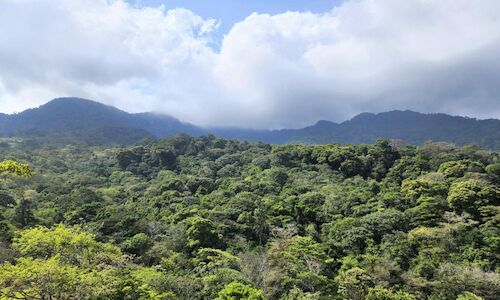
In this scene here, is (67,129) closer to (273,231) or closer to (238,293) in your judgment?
(273,231)

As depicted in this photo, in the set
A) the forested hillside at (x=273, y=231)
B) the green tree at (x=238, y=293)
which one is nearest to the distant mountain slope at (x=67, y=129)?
the forested hillside at (x=273, y=231)

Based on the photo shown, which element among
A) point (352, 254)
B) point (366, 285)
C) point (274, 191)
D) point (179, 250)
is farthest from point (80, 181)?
point (366, 285)

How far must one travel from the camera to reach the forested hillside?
2181 centimetres

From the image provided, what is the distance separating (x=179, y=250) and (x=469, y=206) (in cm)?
2646

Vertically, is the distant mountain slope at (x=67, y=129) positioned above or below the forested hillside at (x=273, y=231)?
above

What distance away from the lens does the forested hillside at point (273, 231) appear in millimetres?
21812

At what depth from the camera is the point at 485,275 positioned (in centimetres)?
2802

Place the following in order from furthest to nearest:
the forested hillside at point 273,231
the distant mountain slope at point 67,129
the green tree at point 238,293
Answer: the distant mountain slope at point 67,129 < the forested hillside at point 273,231 < the green tree at point 238,293

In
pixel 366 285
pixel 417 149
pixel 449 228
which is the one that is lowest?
pixel 366 285

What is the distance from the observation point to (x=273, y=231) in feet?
134

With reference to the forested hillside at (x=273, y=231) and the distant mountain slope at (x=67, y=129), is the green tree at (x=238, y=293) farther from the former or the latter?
the distant mountain slope at (x=67, y=129)

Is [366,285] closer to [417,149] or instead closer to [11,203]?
[11,203]

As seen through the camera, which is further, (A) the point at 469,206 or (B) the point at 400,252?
(A) the point at 469,206

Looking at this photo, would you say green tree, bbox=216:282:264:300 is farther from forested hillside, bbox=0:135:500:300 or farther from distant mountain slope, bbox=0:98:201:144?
distant mountain slope, bbox=0:98:201:144
